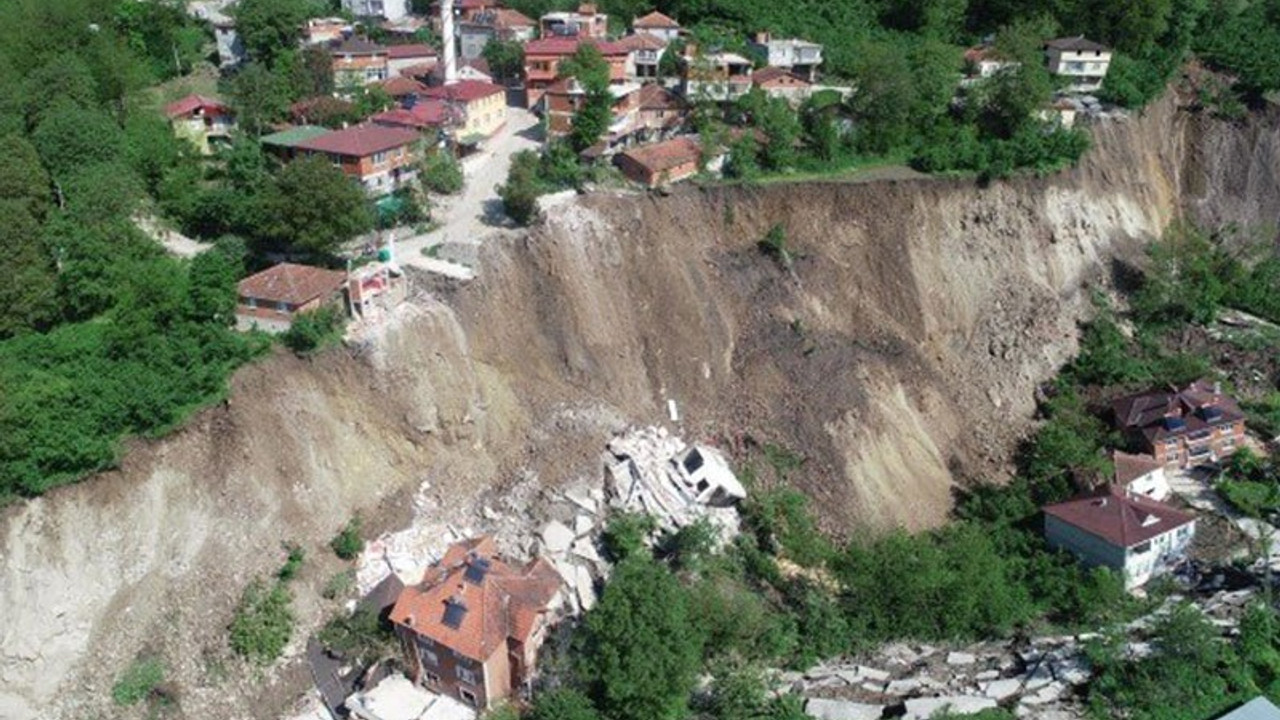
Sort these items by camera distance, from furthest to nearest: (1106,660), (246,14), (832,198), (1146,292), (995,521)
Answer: (246,14) → (1146,292) → (832,198) → (995,521) → (1106,660)

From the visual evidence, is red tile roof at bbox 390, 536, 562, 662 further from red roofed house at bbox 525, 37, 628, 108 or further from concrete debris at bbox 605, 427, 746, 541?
red roofed house at bbox 525, 37, 628, 108

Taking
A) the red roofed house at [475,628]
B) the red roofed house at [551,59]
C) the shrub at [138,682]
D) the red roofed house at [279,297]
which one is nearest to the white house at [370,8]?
the red roofed house at [551,59]

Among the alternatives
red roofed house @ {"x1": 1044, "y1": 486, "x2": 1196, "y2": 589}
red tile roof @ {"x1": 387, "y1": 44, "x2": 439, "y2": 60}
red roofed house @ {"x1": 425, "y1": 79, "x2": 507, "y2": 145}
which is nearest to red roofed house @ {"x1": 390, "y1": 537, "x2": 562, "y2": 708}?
red roofed house @ {"x1": 1044, "y1": 486, "x2": 1196, "y2": 589}

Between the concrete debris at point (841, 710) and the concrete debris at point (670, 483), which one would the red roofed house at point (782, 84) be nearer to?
the concrete debris at point (670, 483)

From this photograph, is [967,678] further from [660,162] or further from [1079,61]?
[1079,61]

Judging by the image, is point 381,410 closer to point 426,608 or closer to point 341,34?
point 426,608

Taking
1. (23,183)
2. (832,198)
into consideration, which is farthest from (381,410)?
(832,198)
